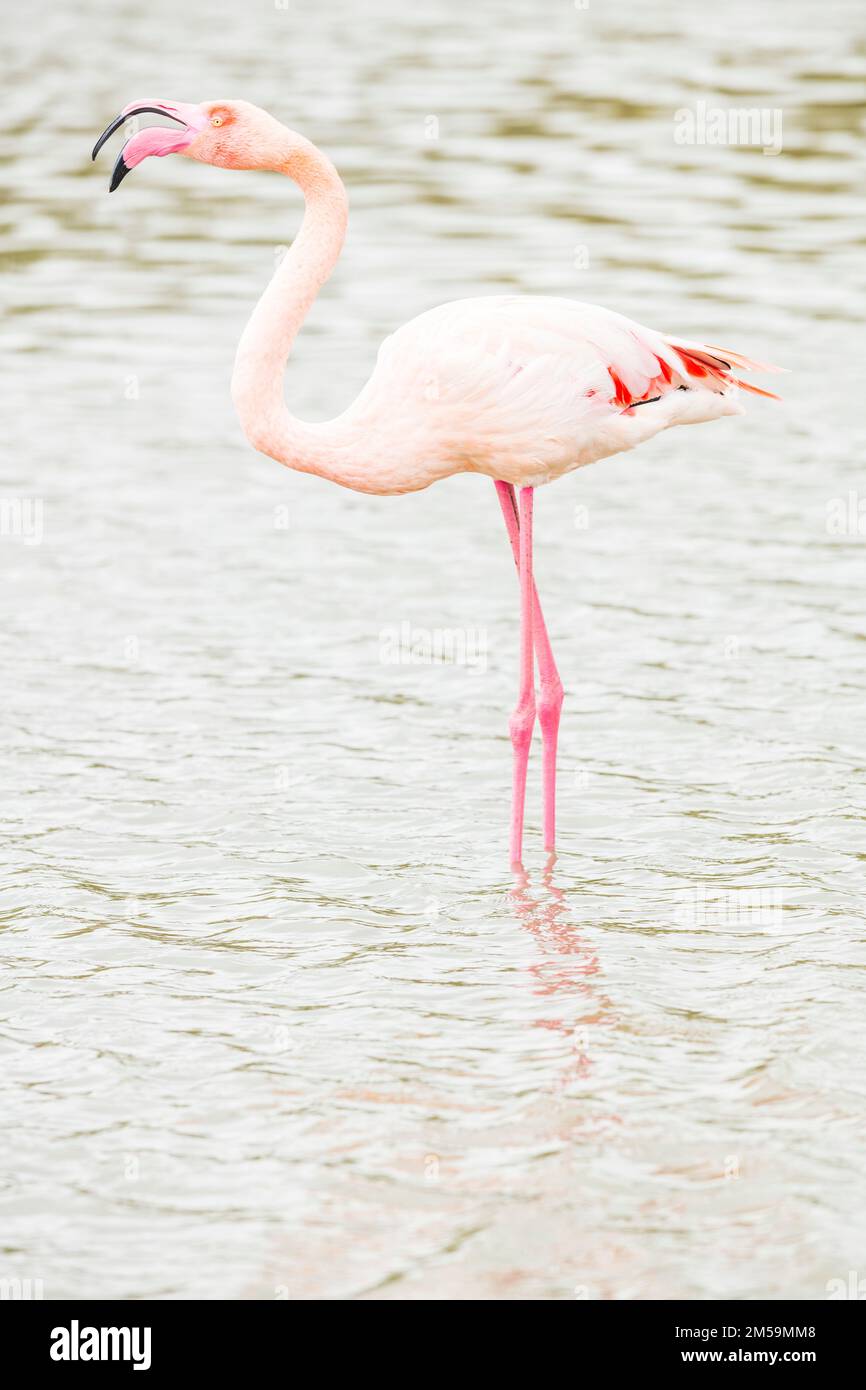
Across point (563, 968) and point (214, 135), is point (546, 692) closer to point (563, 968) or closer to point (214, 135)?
point (563, 968)

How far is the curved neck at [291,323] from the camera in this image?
6.70 metres

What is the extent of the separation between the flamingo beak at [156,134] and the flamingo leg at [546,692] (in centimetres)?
181

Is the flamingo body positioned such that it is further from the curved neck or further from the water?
the water

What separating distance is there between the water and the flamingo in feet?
4.58

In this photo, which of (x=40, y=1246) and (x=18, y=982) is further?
(x=18, y=982)

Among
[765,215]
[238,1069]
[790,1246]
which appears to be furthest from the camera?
[765,215]

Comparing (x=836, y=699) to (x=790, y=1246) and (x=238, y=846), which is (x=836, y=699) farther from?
(x=790, y=1246)

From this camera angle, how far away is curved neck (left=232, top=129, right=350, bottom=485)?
22.0ft

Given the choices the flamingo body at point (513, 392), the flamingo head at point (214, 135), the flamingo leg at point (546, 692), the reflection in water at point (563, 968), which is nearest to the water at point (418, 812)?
the reflection in water at point (563, 968)

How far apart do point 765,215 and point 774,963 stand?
41.5 ft

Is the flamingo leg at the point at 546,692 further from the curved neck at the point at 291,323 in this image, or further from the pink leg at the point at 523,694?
the curved neck at the point at 291,323

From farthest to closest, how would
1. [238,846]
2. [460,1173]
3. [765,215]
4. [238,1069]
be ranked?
1. [765,215]
2. [238,846]
3. [238,1069]
4. [460,1173]

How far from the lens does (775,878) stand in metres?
7.42

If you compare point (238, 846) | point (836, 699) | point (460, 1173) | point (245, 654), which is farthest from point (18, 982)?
point (836, 699)
